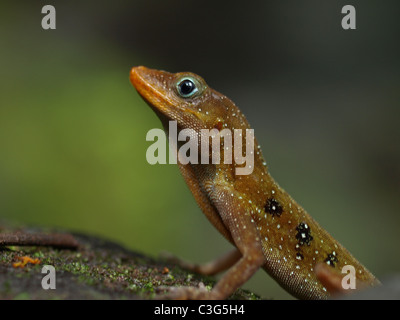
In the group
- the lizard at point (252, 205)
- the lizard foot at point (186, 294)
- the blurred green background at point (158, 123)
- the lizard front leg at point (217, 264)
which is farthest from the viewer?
the blurred green background at point (158, 123)

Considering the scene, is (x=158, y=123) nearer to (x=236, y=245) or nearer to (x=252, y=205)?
(x=252, y=205)

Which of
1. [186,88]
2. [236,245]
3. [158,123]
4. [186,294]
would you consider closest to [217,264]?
[236,245]

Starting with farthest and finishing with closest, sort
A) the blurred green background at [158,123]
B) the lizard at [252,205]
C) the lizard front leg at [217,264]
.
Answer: the blurred green background at [158,123] < the lizard front leg at [217,264] < the lizard at [252,205]

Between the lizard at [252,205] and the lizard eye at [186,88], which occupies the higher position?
the lizard eye at [186,88]

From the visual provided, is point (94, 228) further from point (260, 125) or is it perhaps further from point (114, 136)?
point (260, 125)

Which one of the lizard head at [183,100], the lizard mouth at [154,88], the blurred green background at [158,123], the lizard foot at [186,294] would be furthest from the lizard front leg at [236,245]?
the blurred green background at [158,123]

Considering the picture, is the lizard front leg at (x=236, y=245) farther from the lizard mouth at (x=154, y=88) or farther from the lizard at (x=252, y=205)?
the lizard mouth at (x=154, y=88)

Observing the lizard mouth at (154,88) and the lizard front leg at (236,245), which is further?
the lizard mouth at (154,88)
